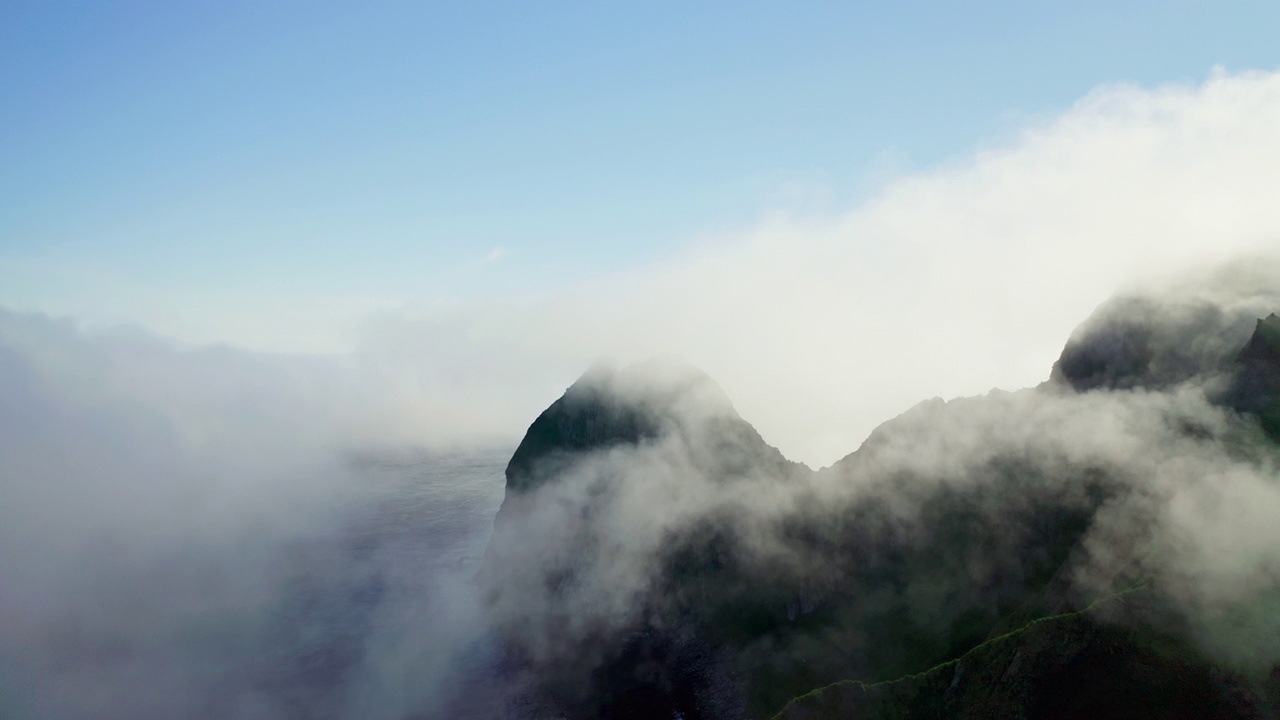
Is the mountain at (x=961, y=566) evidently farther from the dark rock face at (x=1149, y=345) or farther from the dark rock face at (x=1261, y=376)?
the dark rock face at (x=1149, y=345)

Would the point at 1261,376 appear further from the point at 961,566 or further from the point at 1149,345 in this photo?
the point at 961,566

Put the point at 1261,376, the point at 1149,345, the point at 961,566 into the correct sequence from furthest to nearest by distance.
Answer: the point at 1149,345
the point at 961,566
the point at 1261,376

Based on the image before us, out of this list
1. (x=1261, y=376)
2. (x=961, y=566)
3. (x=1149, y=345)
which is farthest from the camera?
(x=1149, y=345)

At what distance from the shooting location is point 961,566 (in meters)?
122

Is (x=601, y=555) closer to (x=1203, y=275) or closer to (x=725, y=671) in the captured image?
(x=725, y=671)

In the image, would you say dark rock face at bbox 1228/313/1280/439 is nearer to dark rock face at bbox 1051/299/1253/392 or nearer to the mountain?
the mountain

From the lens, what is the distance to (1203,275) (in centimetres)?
13075

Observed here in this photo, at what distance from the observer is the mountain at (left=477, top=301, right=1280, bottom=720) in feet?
239

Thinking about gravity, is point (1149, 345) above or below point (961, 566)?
above

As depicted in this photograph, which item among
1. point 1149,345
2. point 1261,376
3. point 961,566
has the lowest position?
point 961,566

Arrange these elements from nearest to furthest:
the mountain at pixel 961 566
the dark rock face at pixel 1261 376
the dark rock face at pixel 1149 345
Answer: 1. the mountain at pixel 961 566
2. the dark rock face at pixel 1261 376
3. the dark rock face at pixel 1149 345

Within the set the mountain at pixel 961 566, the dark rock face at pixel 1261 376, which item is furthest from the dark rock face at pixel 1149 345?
the dark rock face at pixel 1261 376

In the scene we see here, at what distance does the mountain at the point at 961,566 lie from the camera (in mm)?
72938

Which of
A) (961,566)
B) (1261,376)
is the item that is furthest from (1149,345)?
(961,566)
